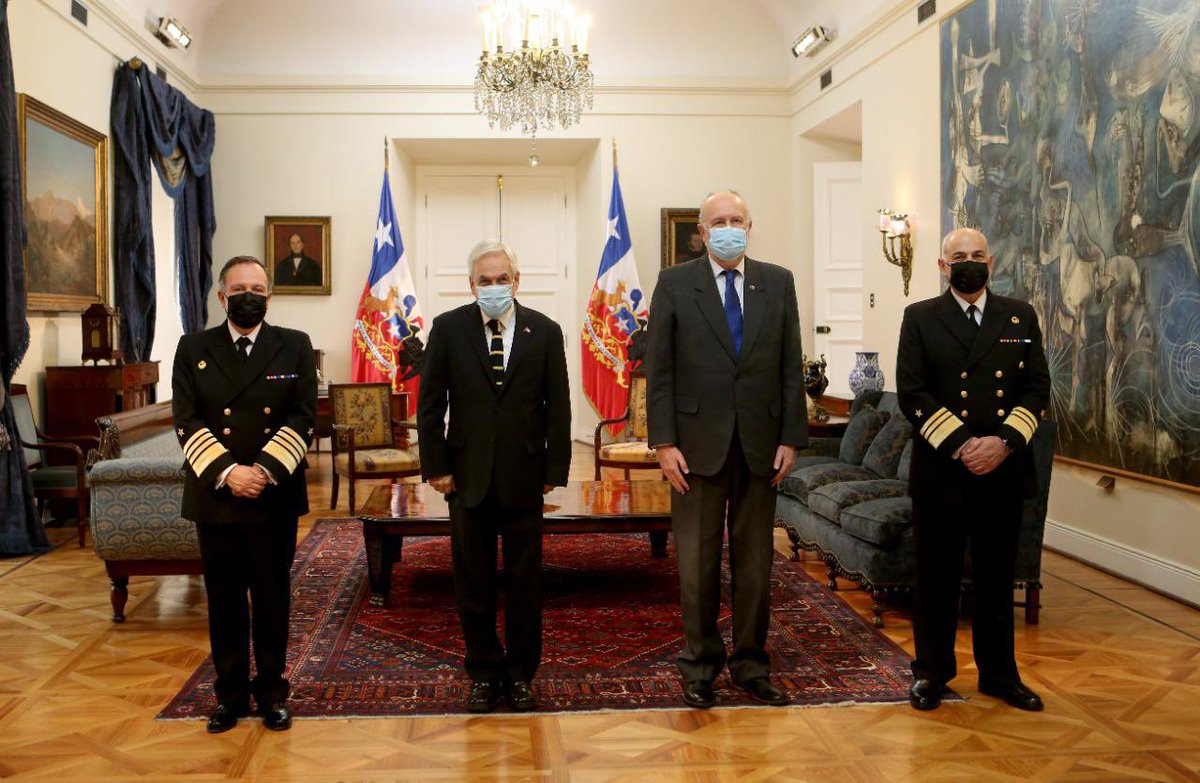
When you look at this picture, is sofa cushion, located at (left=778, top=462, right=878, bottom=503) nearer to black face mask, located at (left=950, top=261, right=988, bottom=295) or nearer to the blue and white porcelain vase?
the blue and white porcelain vase

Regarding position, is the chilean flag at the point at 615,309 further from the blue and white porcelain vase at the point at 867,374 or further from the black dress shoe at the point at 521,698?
the black dress shoe at the point at 521,698

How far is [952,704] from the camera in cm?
372

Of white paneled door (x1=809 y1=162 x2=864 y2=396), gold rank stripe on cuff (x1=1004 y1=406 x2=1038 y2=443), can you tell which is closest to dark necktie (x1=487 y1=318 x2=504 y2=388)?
gold rank stripe on cuff (x1=1004 y1=406 x2=1038 y2=443)

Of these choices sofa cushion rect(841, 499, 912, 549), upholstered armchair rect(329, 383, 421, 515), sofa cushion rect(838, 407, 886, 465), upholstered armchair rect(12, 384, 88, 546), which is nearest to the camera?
sofa cushion rect(841, 499, 912, 549)

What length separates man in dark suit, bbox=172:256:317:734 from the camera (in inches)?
135

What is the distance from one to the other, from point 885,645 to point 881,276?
5106mm

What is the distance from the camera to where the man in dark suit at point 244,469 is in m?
3.42

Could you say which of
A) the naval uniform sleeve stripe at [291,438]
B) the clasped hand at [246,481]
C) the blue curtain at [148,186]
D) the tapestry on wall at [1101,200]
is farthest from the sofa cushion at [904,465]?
the blue curtain at [148,186]

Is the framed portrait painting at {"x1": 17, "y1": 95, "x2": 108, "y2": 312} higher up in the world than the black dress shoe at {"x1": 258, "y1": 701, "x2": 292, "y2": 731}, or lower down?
higher up

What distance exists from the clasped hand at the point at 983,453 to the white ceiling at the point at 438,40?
25.7 feet

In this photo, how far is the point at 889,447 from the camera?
5863mm

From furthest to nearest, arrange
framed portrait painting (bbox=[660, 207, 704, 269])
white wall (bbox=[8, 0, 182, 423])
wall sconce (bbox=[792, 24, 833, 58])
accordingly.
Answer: framed portrait painting (bbox=[660, 207, 704, 269]) → wall sconce (bbox=[792, 24, 833, 58]) → white wall (bbox=[8, 0, 182, 423])

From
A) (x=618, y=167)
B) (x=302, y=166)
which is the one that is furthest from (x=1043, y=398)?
(x=302, y=166)

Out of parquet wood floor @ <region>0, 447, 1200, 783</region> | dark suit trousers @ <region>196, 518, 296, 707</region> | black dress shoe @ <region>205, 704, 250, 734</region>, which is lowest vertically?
parquet wood floor @ <region>0, 447, 1200, 783</region>
